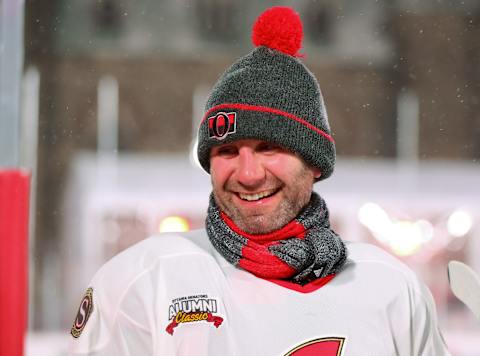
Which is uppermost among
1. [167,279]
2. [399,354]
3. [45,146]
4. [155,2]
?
[155,2]

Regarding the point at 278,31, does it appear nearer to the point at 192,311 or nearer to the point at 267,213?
the point at 267,213

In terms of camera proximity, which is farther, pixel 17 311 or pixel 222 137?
pixel 17 311

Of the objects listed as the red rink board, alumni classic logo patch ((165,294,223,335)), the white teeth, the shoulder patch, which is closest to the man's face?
the white teeth

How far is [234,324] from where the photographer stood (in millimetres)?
1343

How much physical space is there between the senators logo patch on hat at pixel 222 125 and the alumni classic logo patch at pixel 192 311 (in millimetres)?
255

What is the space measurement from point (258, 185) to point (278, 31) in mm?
259

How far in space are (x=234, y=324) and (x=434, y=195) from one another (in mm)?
6298

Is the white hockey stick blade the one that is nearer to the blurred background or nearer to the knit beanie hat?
the knit beanie hat

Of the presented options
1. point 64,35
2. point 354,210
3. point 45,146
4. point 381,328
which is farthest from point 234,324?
point 354,210

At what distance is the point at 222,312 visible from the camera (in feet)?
4.42

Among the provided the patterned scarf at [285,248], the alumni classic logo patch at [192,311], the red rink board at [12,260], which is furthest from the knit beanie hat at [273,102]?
the red rink board at [12,260]

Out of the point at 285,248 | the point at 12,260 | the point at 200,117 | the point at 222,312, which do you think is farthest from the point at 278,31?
the point at 200,117

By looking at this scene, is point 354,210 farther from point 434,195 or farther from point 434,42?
point 434,42

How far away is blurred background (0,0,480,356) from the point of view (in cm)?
216
